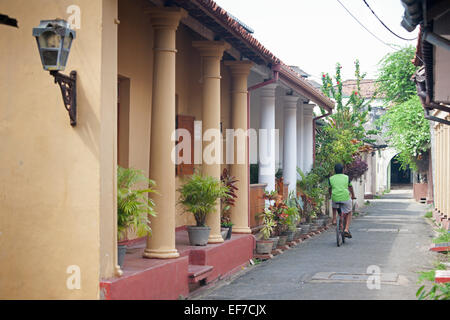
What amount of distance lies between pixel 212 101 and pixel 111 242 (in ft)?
13.9

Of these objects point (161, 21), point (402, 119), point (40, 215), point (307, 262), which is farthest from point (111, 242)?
point (402, 119)

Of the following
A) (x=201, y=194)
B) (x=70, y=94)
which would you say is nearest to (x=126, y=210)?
(x=70, y=94)

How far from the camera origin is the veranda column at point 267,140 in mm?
14273

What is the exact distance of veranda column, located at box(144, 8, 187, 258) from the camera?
832cm

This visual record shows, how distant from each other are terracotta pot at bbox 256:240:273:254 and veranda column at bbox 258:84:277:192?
6.39 ft

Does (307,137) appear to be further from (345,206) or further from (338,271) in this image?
(338,271)

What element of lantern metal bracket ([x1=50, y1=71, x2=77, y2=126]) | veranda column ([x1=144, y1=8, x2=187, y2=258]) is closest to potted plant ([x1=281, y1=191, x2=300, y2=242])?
veranda column ([x1=144, y1=8, x2=187, y2=258])

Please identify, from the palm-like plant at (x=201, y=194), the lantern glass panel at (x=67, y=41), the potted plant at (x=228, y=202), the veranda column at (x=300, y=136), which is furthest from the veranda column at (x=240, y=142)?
the veranda column at (x=300, y=136)

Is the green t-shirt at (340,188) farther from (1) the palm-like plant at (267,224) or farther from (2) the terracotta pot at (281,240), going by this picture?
(1) the palm-like plant at (267,224)

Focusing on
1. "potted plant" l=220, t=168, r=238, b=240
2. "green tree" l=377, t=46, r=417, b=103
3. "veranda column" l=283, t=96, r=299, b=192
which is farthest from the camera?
"green tree" l=377, t=46, r=417, b=103

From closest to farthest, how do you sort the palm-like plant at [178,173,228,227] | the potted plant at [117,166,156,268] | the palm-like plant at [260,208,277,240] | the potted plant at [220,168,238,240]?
the potted plant at [117,166,156,268] < the palm-like plant at [178,173,228,227] < the potted plant at [220,168,238,240] < the palm-like plant at [260,208,277,240]

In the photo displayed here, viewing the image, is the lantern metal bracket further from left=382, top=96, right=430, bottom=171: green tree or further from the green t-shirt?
left=382, top=96, right=430, bottom=171: green tree

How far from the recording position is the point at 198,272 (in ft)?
28.3

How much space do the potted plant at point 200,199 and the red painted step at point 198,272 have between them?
0.61m
